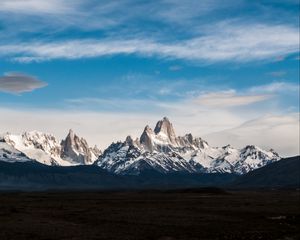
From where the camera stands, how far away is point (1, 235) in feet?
189

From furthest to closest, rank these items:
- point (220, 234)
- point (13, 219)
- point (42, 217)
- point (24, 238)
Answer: point (42, 217) < point (13, 219) < point (220, 234) < point (24, 238)

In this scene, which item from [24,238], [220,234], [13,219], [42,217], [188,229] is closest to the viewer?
[24,238]

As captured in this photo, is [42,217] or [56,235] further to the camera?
[42,217]

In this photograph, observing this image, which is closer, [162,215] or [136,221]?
[136,221]

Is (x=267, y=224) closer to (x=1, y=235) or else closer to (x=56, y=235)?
(x=56, y=235)

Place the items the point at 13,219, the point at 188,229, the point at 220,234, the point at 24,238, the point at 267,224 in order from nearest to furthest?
the point at 24,238 < the point at 220,234 < the point at 188,229 < the point at 267,224 < the point at 13,219

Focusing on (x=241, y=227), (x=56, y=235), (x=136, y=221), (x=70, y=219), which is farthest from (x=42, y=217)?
(x=241, y=227)

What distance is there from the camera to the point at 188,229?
66125mm

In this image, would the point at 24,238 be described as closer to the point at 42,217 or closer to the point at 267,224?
the point at 42,217

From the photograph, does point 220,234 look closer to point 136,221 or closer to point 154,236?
point 154,236

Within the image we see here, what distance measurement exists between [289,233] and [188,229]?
11483mm

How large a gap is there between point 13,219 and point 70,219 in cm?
770

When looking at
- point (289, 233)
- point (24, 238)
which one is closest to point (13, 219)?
point (24, 238)

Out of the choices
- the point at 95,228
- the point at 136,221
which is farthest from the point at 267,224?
the point at 95,228
